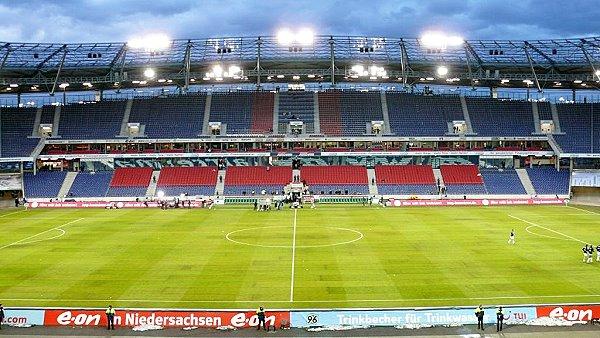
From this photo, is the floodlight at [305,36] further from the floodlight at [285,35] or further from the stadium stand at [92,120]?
the stadium stand at [92,120]

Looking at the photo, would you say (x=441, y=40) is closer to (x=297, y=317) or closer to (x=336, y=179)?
(x=336, y=179)

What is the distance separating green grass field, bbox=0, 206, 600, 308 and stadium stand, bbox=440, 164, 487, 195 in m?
16.9

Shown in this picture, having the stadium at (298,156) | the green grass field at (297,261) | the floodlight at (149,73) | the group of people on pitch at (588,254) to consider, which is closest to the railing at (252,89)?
the stadium at (298,156)

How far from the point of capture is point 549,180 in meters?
77.8

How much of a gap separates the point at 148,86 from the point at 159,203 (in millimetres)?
29441

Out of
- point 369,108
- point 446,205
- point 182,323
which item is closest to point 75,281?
point 182,323

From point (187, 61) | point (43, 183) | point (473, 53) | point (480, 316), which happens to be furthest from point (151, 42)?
point (480, 316)

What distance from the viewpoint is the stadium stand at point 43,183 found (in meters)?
75.8

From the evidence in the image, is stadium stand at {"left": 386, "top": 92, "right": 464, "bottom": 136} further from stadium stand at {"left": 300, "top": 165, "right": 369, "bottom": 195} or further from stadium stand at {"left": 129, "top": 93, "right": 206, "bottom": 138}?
Answer: stadium stand at {"left": 129, "top": 93, "right": 206, "bottom": 138}

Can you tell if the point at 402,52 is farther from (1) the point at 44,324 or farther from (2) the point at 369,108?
(1) the point at 44,324

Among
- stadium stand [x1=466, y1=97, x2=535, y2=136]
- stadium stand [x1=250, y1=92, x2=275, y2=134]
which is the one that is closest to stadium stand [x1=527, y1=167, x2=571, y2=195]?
stadium stand [x1=466, y1=97, x2=535, y2=136]

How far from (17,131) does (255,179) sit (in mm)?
36127

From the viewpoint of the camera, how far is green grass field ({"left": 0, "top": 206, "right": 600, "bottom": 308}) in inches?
1137

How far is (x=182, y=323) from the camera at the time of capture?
24.9m
